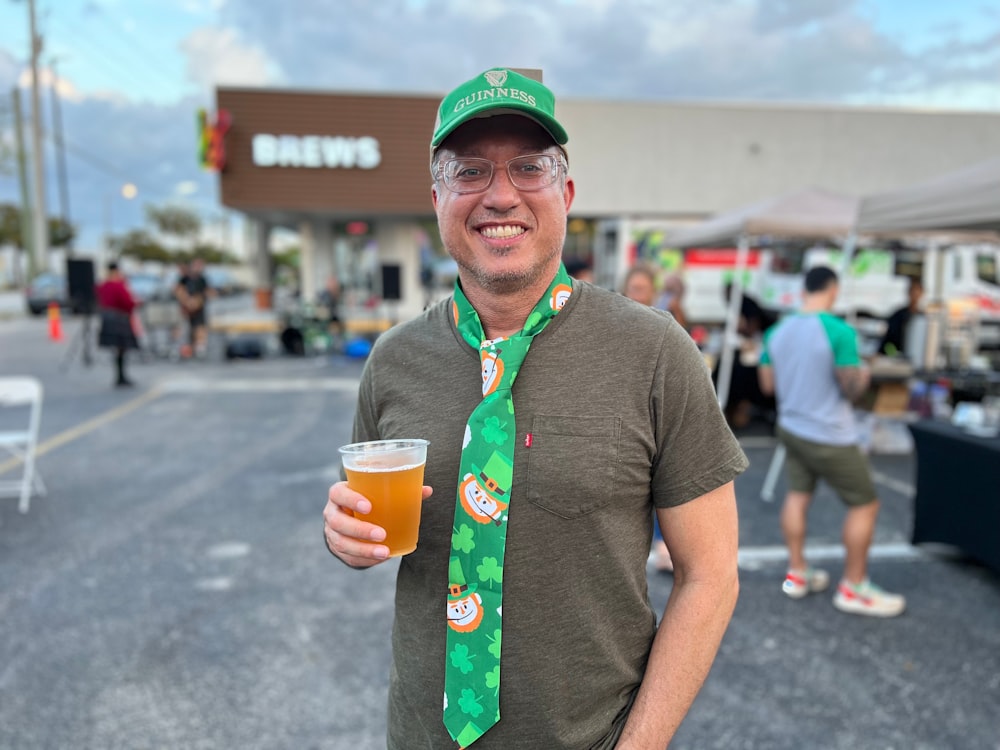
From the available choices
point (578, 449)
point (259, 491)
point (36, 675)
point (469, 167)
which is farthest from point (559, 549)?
point (259, 491)

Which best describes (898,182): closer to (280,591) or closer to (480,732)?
(280,591)

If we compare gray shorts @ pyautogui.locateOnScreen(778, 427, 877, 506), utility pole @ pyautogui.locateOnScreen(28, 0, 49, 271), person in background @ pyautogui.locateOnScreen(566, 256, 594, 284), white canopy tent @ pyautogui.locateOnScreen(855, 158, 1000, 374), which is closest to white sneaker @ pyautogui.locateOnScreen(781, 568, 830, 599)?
gray shorts @ pyautogui.locateOnScreen(778, 427, 877, 506)

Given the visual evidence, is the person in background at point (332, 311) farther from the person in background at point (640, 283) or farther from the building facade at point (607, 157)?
the person in background at point (640, 283)

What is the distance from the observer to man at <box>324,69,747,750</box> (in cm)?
121

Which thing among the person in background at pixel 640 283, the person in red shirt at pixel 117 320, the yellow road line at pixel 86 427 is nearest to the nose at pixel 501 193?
the person in background at pixel 640 283

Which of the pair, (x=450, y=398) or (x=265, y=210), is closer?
(x=450, y=398)

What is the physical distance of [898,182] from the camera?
64.2 ft

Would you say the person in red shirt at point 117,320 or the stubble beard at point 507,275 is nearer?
the stubble beard at point 507,275

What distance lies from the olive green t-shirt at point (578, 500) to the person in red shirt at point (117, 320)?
11455 millimetres

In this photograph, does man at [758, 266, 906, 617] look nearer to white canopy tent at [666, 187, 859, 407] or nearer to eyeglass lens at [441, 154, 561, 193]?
eyeglass lens at [441, 154, 561, 193]

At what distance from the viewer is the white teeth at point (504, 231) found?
4.15ft

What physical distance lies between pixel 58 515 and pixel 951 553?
633 centimetres

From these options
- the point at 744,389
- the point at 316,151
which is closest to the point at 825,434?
the point at 744,389

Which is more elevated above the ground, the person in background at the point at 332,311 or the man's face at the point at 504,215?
the man's face at the point at 504,215
